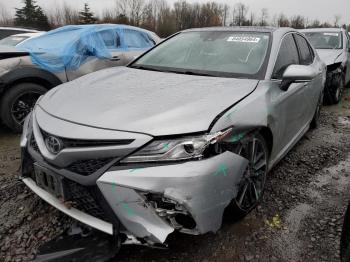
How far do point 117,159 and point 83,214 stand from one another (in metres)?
0.43

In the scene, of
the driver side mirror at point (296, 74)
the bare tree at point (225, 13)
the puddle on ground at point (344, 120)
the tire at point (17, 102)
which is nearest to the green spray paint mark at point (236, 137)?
the driver side mirror at point (296, 74)

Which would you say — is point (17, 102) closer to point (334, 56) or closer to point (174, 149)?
point (174, 149)

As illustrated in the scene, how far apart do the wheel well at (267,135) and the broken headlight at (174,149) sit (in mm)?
738

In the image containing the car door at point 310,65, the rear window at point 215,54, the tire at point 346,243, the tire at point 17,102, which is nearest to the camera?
the tire at point 346,243

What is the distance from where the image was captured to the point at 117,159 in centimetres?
188

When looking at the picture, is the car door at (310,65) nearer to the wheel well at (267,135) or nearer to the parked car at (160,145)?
the parked car at (160,145)

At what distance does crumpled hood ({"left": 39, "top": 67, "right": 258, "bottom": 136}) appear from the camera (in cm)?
200

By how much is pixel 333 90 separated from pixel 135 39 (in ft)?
13.1

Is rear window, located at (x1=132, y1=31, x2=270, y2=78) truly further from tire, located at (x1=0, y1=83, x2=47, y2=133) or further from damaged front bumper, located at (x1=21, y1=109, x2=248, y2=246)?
tire, located at (x1=0, y1=83, x2=47, y2=133)

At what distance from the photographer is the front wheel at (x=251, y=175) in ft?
7.64

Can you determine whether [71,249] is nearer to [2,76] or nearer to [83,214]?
[83,214]

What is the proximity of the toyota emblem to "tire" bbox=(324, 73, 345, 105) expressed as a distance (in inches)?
228

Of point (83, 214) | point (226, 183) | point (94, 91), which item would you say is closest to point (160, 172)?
point (226, 183)

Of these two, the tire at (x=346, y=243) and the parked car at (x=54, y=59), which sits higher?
the parked car at (x=54, y=59)
